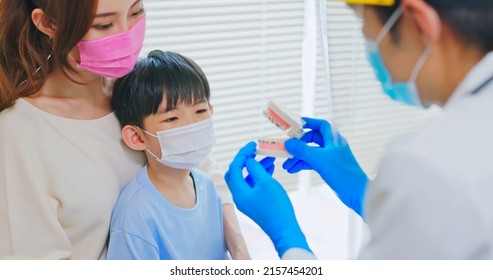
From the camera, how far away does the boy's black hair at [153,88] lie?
3.91 feet

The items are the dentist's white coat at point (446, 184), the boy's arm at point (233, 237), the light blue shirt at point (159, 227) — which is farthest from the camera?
the boy's arm at point (233, 237)

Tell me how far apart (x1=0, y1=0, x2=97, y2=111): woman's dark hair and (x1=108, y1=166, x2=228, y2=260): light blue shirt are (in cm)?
29

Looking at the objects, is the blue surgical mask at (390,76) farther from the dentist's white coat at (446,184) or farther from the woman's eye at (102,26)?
the woman's eye at (102,26)

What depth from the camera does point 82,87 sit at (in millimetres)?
1201

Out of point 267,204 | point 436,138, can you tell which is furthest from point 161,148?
point 436,138

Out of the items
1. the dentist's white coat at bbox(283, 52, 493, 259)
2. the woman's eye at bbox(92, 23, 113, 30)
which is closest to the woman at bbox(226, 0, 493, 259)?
the dentist's white coat at bbox(283, 52, 493, 259)

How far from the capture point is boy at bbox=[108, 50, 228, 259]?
117 cm

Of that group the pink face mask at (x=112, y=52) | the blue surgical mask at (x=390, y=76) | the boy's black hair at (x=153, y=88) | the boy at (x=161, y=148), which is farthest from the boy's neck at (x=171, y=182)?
the blue surgical mask at (x=390, y=76)

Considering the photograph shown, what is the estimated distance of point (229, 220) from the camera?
1.34 meters

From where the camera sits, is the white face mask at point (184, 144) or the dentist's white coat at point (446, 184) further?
the white face mask at point (184, 144)

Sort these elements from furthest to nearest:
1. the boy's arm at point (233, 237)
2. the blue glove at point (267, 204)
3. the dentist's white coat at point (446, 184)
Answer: the boy's arm at point (233, 237) → the blue glove at point (267, 204) → the dentist's white coat at point (446, 184)

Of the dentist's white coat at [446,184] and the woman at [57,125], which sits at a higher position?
the dentist's white coat at [446,184]

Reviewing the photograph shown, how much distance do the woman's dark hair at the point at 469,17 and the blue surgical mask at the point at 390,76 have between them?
0.15 ft
